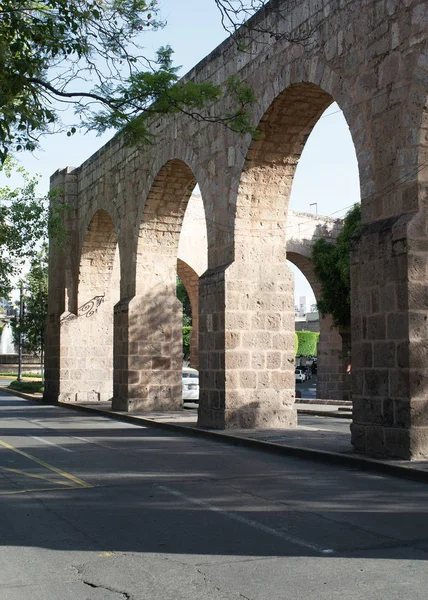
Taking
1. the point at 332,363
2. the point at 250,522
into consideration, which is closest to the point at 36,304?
the point at 332,363

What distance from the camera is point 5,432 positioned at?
13.9 meters

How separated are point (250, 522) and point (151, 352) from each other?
12.6 metres

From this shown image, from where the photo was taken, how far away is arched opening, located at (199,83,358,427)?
43.5 ft

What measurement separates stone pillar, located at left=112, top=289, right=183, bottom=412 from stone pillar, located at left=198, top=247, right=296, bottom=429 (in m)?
4.79

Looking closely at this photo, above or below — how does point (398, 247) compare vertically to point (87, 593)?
above

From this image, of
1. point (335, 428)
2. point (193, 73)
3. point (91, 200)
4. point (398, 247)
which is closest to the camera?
point (398, 247)

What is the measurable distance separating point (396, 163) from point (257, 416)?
5.42 m

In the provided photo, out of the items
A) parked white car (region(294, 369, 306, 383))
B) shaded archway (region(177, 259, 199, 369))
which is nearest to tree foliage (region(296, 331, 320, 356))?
parked white car (region(294, 369, 306, 383))

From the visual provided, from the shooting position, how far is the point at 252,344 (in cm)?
1346

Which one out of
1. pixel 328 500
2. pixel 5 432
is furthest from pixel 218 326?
pixel 328 500

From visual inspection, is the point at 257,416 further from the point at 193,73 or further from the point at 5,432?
the point at 193,73

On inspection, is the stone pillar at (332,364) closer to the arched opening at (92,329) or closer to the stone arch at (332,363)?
the stone arch at (332,363)

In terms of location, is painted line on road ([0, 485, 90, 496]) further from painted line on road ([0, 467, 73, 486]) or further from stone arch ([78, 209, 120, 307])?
stone arch ([78, 209, 120, 307])

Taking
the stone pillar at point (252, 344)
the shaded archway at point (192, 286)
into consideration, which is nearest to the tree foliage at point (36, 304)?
the shaded archway at point (192, 286)
